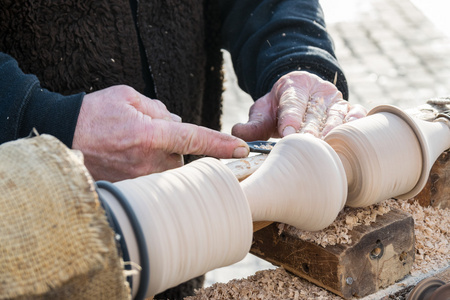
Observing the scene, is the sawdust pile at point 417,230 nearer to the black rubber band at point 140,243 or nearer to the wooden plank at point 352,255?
the wooden plank at point 352,255

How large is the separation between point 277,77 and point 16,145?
113cm

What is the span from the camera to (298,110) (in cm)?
136

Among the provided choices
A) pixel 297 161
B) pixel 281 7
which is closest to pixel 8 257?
pixel 297 161

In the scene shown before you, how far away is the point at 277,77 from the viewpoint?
5.51ft

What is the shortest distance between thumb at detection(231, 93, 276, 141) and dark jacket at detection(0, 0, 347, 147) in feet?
0.66

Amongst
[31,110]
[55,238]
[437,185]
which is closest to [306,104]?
[437,185]

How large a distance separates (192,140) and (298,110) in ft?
1.20

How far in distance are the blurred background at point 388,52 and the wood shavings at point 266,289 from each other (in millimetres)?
3379

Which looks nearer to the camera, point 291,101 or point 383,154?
point 383,154

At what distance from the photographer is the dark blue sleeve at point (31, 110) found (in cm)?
110

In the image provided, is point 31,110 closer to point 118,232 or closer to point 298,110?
point 118,232

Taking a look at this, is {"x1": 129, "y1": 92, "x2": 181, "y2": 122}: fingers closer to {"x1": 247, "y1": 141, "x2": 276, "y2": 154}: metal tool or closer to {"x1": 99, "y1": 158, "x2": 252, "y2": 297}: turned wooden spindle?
{"x1": 247, "y1": 141, "x2": 276, "y2": 154}: metal tool

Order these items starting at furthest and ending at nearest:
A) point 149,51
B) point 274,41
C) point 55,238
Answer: point 274,41, point 149,51, point 55,238

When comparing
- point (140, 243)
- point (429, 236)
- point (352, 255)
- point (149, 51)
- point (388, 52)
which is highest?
point (140, 243)
